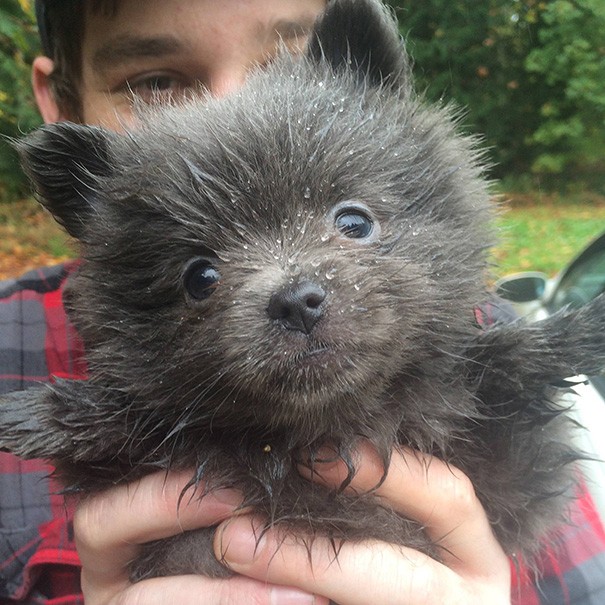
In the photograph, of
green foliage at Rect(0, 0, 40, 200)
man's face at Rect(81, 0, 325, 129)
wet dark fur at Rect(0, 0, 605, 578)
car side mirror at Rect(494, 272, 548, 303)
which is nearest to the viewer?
wet dark fur at Rect(0, 0, 605, 578)

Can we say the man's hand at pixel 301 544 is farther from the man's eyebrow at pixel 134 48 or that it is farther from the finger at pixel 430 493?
the man's eyebrow at pixel 134 48

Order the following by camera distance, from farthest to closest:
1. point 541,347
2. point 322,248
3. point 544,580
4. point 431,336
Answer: point 544,580, point 541,347, point 431,336, point 322,248

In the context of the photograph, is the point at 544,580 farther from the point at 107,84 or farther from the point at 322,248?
the point at 107,84

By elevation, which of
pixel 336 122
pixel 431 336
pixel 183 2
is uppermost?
pixel 183 2

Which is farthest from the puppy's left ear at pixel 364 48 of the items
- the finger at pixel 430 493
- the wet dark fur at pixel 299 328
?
the finger at pixel 430 493

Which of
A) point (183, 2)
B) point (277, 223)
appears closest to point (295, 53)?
point (183, 2)

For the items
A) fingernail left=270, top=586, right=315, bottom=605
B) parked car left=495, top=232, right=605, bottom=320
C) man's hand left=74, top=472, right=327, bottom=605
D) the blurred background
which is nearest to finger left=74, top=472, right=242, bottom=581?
man's hand left=74, top=472, right=327, bottom=605

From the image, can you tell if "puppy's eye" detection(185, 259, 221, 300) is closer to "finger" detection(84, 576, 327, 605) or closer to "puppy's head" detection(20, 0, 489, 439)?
"puppy's head" detection(20, 0, 489, 439)

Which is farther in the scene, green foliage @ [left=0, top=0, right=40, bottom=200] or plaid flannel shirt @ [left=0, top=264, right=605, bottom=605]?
green foliage @ [left=0, top=0, right=40, bottom=200]
